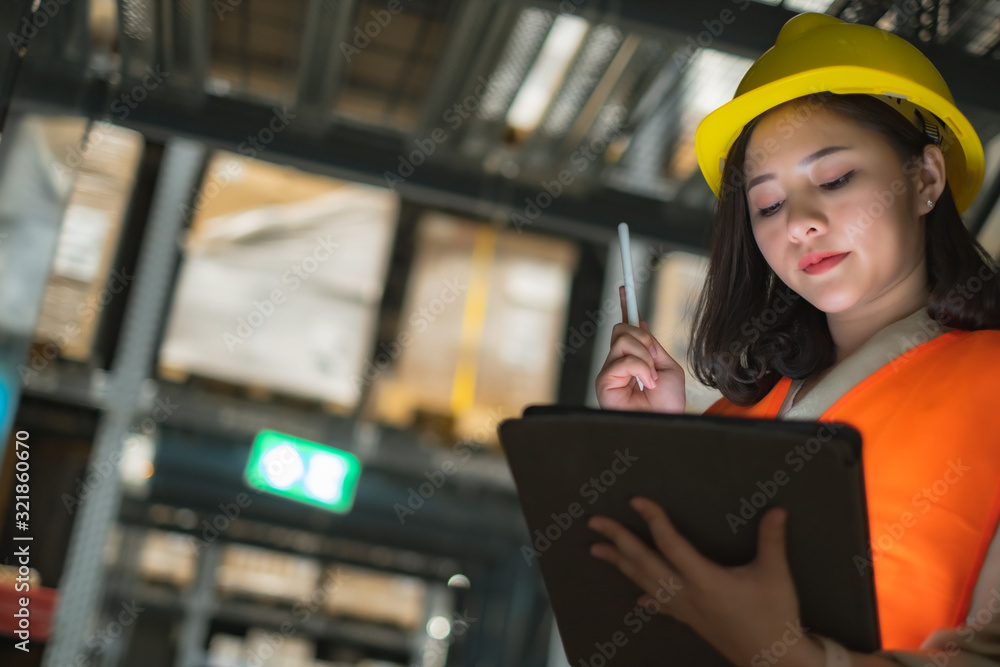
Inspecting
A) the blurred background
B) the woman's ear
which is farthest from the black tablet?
the blurred background

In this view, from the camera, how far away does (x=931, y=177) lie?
60.4 inches

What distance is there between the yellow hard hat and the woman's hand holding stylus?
1.30 ft

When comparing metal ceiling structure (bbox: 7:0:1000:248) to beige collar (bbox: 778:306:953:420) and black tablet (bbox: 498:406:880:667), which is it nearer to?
beige collar (bbox: 778:306:953:420)

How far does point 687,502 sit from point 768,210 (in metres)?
0.66

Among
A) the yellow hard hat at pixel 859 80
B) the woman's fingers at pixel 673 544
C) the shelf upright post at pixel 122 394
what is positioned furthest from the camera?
the shelf upright post at pixel 122 394

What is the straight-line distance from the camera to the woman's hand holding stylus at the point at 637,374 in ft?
4.94

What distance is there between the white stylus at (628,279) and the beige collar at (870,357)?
288 mm

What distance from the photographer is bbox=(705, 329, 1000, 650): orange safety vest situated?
114 cm

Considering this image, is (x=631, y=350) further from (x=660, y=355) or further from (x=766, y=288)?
(x=766, y=288)

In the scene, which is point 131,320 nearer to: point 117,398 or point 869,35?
point 117,398

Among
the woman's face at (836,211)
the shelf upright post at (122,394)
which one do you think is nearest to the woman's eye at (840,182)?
the woman's face at (836,211)

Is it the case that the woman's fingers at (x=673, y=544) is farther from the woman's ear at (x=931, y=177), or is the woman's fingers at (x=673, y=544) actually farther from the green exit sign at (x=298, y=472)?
the green exit sign at (x=298, y=472)

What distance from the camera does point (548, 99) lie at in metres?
3.42

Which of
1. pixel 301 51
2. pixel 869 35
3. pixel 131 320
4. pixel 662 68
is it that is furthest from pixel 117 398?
pixel 869 35
